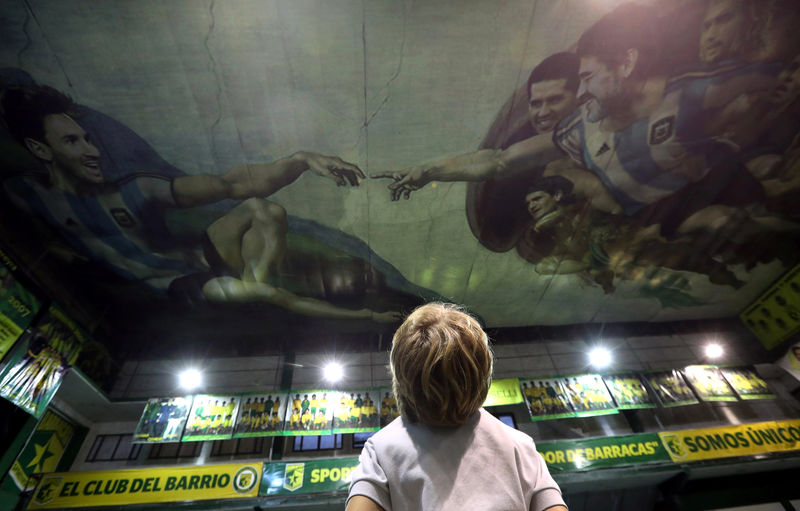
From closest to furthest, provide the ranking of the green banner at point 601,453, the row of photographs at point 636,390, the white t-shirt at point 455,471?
the white t-shirt at point 455,471
the green banner at point 601,453
the row of photographs at point 636,390

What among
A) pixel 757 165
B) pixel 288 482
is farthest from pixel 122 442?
pixel 757 165

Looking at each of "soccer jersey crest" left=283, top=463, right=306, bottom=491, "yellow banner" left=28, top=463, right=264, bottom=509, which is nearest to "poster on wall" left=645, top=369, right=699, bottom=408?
"soccer jersey crest" left=283, top=463, right=306, bottom=491

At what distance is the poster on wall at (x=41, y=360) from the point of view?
5.02m

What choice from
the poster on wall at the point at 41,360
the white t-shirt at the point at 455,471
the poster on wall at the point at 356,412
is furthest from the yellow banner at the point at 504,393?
the poster on wall at the point at 41,360

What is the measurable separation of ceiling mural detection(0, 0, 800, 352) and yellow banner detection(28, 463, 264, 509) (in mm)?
2806

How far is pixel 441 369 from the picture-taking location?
3.48 ft

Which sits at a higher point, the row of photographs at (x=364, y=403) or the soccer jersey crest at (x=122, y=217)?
the soccer jersey crest at (x=122, y=217)

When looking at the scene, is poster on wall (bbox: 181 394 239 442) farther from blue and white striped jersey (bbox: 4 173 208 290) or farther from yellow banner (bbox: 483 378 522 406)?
yellow banner (bbox: 483 378 522 406)

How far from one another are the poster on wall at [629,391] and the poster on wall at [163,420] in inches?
310

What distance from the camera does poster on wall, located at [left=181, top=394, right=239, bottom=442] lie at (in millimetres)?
6176

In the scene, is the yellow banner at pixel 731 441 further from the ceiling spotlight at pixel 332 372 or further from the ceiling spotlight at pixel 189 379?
the ceiling spotlight at pixel 189 379

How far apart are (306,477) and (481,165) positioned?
5301mm

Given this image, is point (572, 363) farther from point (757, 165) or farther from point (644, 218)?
point (757, 165)

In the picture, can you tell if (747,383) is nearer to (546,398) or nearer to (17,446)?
(546,398)
